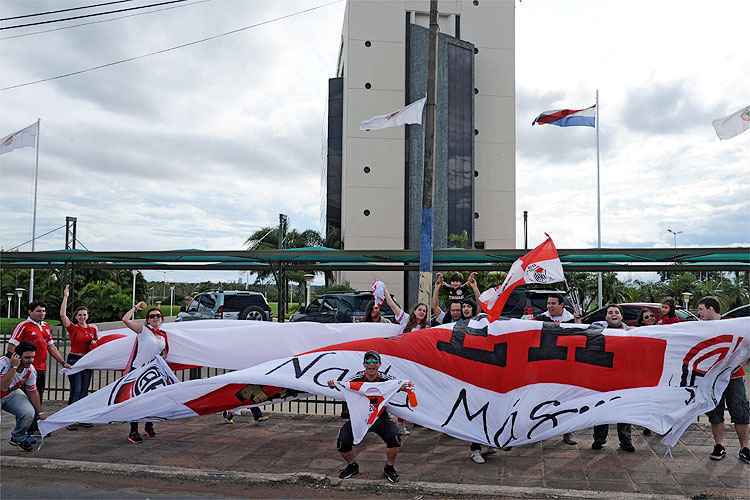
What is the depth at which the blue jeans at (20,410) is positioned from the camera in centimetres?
717

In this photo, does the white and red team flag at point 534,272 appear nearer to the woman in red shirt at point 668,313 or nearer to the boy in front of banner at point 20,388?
the woman in red shirt at point 668,313

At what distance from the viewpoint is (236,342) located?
8.84m

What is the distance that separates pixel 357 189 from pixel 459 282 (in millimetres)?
33909

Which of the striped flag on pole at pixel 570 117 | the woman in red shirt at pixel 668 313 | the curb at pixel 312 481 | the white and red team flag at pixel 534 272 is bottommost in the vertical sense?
the curb at pixel 312 481

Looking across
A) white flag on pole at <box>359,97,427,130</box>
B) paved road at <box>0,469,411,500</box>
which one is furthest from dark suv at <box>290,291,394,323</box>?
paved road at <box>0,469,411,500</box>

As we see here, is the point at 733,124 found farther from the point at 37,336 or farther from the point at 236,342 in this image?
the point at 37,336

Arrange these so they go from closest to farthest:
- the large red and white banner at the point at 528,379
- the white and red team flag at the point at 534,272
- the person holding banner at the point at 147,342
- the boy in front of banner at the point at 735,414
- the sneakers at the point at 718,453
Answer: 1. the large red and white banner at the point at 528,379
2. the boy in front of banner at the point at 735,414
3. the sneakers at the point at 718,453
4. the white and red team flag at the point at 534,272
5. the person holding banner at the point at 147,342

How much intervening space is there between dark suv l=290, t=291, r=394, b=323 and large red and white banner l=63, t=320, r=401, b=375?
26.5 ft

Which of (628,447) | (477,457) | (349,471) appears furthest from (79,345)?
(628,447)

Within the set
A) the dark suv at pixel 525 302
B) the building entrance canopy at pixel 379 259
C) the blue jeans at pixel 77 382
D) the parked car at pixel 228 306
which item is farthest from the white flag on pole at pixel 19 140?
the dark suv at pixel 525 302

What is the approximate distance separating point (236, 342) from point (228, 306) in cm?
1141

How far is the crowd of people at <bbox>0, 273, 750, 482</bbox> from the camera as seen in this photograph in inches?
255

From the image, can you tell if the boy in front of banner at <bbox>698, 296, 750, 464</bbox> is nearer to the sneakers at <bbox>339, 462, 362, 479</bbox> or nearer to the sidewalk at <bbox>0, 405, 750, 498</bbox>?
the sidewalk at <bbox>0, 405, 750, 498</bbox>

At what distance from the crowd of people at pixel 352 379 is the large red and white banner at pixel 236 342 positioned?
0.83 feet
